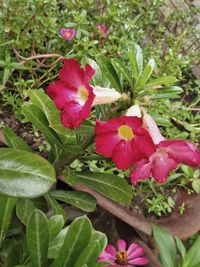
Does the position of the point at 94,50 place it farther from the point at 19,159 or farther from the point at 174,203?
the point at 19,159

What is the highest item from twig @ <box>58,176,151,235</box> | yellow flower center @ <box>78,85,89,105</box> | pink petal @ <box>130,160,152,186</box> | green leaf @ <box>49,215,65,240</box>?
yellow flower center @ <box>78,85,89,105</box>

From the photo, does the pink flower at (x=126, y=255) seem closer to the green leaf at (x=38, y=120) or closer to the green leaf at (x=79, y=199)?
the green leaf at (x=79, y=199)

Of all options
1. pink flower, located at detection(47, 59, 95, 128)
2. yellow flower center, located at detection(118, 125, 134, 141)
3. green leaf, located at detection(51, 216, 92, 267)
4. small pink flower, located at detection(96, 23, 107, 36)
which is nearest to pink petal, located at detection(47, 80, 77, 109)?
pink flower, located at detection(47, 59, 95, 128)

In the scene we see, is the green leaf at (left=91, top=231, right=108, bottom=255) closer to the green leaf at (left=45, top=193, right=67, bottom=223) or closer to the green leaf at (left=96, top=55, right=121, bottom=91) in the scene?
the green leaf at (left=45, top=193, right=67, bottom=223)

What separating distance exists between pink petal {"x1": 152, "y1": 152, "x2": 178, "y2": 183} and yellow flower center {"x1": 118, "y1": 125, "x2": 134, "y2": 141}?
88mm

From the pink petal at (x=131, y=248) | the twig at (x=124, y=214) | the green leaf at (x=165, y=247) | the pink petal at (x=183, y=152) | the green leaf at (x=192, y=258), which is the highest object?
the pink petal at (x=183, y=152)

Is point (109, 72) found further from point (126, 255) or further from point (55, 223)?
point (126, 255)

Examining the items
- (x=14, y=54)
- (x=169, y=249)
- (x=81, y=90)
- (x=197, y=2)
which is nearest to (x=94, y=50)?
(x=14, y=54)

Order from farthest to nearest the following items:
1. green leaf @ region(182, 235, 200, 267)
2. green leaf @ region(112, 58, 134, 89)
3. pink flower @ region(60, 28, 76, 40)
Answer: pink flower @ region(60, 28, 76, 40) → green leaf @ region(182, 235, 200, 267) → green leaf @ region(112, 58, 134, 89)

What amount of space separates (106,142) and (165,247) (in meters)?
0.68

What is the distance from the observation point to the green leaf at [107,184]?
120 centimetres

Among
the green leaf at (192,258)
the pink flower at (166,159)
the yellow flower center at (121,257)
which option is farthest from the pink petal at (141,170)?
the yellow flower center at (121,257)

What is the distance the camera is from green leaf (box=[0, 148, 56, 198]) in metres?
0.80

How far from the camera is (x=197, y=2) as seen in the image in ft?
9.45
